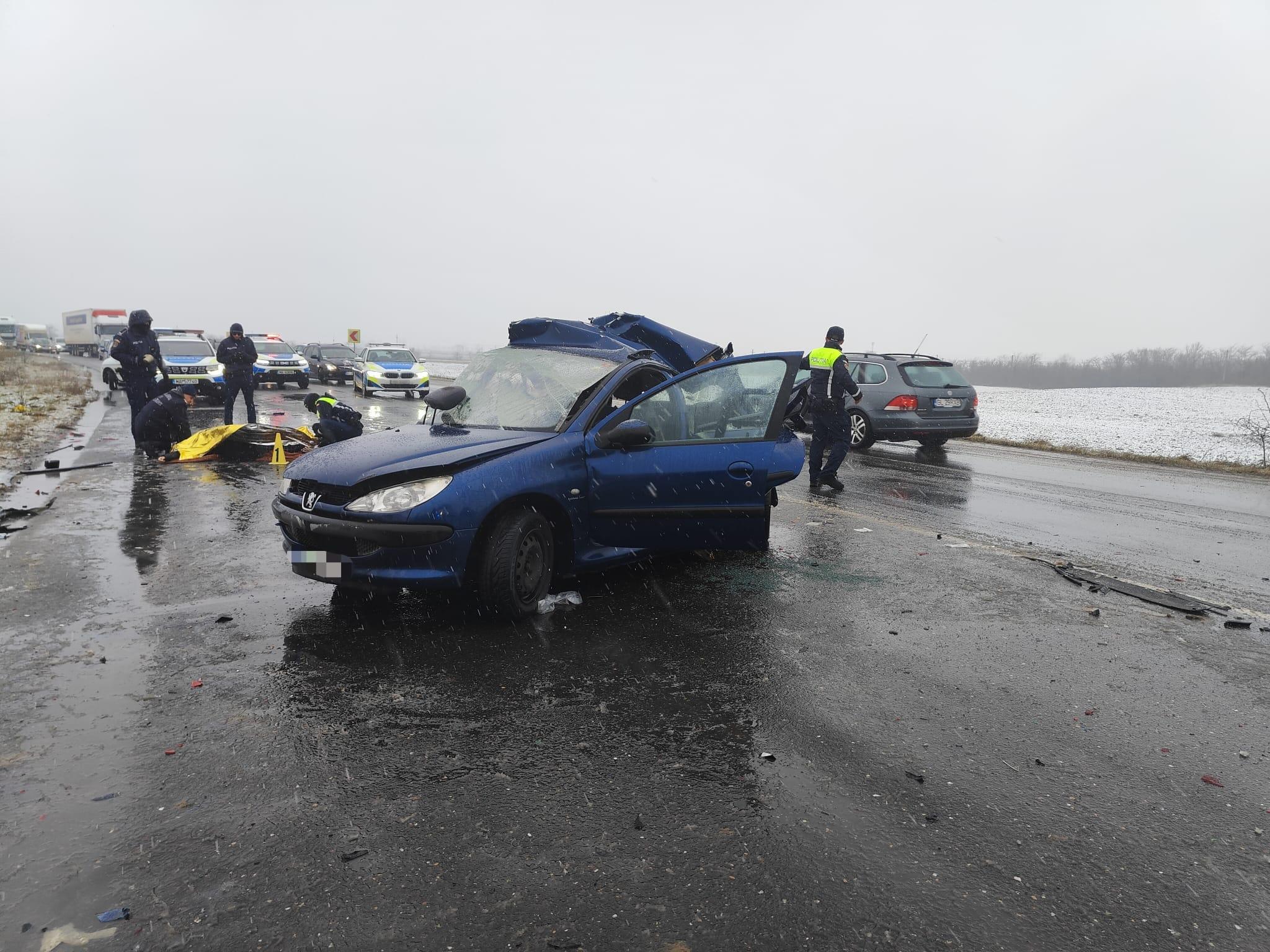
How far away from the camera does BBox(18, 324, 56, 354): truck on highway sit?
77188mm

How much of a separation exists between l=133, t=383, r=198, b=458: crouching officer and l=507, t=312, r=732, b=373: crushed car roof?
20.6ft

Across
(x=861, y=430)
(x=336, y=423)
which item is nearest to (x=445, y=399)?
(x=336, y=423)

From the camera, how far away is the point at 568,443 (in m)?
5.11

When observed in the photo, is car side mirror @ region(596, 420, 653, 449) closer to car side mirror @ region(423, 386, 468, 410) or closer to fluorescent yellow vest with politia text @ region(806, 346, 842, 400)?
car side mirror @ region(423, 386, 468, 410)

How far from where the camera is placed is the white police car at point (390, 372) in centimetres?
2561

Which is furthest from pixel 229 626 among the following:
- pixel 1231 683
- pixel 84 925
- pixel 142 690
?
pixel 1231 683

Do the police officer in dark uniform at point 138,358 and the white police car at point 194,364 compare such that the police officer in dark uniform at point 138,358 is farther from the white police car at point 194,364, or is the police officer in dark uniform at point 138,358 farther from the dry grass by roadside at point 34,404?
the white police car at point 194,364

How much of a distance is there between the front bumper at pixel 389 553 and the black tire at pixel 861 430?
10523 millimetres

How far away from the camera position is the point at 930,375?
13.8 metres

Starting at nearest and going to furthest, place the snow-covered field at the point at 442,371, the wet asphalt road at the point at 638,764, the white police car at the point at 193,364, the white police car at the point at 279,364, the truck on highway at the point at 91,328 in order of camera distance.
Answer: the wet asphalt road at the point at 638,764
the white police car at the point at 193,364
the white police car at the point at 279,364
the snow-covered field at the point at 442,371
the truck on highway at the point at 91,328

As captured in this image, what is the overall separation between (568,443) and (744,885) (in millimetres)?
3152

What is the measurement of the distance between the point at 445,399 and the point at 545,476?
1.41 m

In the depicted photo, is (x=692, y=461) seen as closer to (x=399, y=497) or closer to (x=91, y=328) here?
(x=399, y=497)

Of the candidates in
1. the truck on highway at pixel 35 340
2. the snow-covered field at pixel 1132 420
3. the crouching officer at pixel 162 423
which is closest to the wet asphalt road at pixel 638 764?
the crouching officer at pixel 162 423
